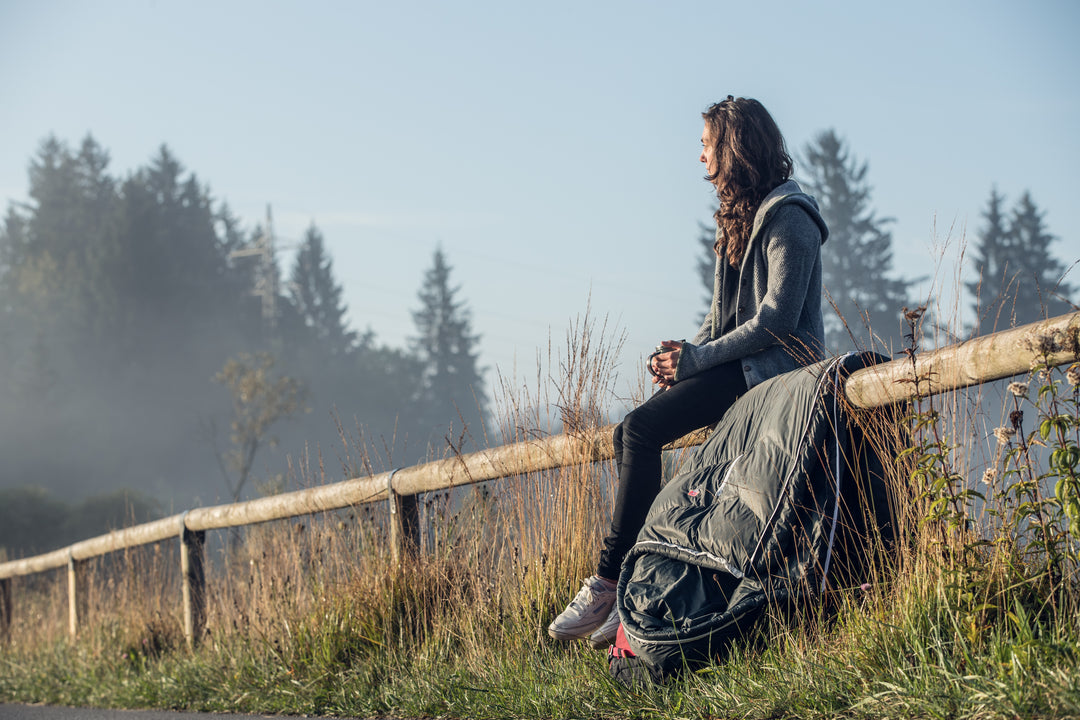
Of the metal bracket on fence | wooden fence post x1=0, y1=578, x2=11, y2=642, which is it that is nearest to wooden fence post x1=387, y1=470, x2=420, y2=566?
the metal bracket on fence

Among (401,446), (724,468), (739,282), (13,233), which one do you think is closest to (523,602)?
(724,468)

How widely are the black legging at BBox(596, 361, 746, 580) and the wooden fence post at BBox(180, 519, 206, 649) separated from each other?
3.78m

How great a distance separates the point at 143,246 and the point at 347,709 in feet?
212

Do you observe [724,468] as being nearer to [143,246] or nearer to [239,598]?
[239,598]

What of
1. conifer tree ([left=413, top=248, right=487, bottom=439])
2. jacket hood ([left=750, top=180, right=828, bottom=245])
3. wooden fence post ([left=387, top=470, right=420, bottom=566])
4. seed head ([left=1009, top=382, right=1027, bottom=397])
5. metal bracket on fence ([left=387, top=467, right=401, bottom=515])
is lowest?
wooden fence post ([left=387, top=470, right=420, bottom=566])

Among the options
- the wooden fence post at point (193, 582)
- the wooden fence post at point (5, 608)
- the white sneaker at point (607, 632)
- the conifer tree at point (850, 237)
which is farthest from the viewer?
the conifer tree at point (850, 237)

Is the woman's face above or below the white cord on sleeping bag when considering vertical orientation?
above

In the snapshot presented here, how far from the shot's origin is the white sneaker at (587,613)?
322cm

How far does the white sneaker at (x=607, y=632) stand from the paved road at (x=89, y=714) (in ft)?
4.87

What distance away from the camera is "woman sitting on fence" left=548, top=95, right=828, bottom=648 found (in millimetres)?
3227

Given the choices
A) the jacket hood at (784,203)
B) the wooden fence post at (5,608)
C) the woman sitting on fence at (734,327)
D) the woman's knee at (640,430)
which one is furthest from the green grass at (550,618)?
the wooden fence post at (5,608)

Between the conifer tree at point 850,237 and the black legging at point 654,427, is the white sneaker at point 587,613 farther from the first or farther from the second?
the conifer tree at point 850,237

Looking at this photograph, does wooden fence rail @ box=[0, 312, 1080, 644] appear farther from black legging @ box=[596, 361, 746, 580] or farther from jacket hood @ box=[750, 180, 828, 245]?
jacket hood @ box=[750, 180, 828, 245]

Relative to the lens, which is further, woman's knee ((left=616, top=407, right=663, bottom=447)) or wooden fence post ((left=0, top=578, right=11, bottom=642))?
wooden fence post ((left=0, top=578, right=11, bottom=642))
